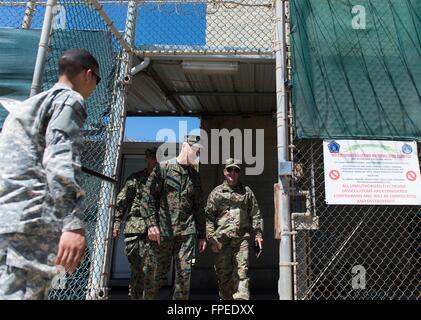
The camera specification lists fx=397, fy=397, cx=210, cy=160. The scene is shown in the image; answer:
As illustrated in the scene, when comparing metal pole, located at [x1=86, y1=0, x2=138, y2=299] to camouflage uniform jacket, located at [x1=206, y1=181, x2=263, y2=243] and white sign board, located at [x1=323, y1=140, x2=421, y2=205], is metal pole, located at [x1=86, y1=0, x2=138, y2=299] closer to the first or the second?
camouflage uniform jacket, located at [x1=206, y1=181, x2=263, y2=243]

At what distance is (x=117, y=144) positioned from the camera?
13.3 ft

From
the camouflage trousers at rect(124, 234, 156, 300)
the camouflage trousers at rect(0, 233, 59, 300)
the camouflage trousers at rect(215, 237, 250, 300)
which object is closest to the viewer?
the camouflage trousers at rect(0, 233, 59, 300)

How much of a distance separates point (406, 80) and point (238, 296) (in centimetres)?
287

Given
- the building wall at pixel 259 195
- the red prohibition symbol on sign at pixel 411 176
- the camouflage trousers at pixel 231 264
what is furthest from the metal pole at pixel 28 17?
the red prohibition symbol on sign at pixel 411 176

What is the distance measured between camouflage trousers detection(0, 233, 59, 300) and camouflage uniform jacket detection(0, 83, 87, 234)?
49 mm

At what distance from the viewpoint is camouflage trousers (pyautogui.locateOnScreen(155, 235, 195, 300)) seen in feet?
13.1

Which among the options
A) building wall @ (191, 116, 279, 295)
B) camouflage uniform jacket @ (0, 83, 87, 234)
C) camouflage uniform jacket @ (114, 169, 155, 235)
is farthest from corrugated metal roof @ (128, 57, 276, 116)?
camouflage uniform jacket @ (0, 83, 87, 234)

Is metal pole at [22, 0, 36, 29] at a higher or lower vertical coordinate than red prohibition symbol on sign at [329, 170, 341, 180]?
higher

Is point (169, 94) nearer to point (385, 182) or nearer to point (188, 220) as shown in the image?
point (188, 220)

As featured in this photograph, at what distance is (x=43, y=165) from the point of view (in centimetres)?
192

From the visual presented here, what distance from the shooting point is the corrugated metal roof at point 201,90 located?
5.20m

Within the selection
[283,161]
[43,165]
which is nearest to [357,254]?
[283,161]

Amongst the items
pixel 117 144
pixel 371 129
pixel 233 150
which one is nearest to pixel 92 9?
pixel 117 144

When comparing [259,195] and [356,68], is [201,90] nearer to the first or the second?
[259,195]
